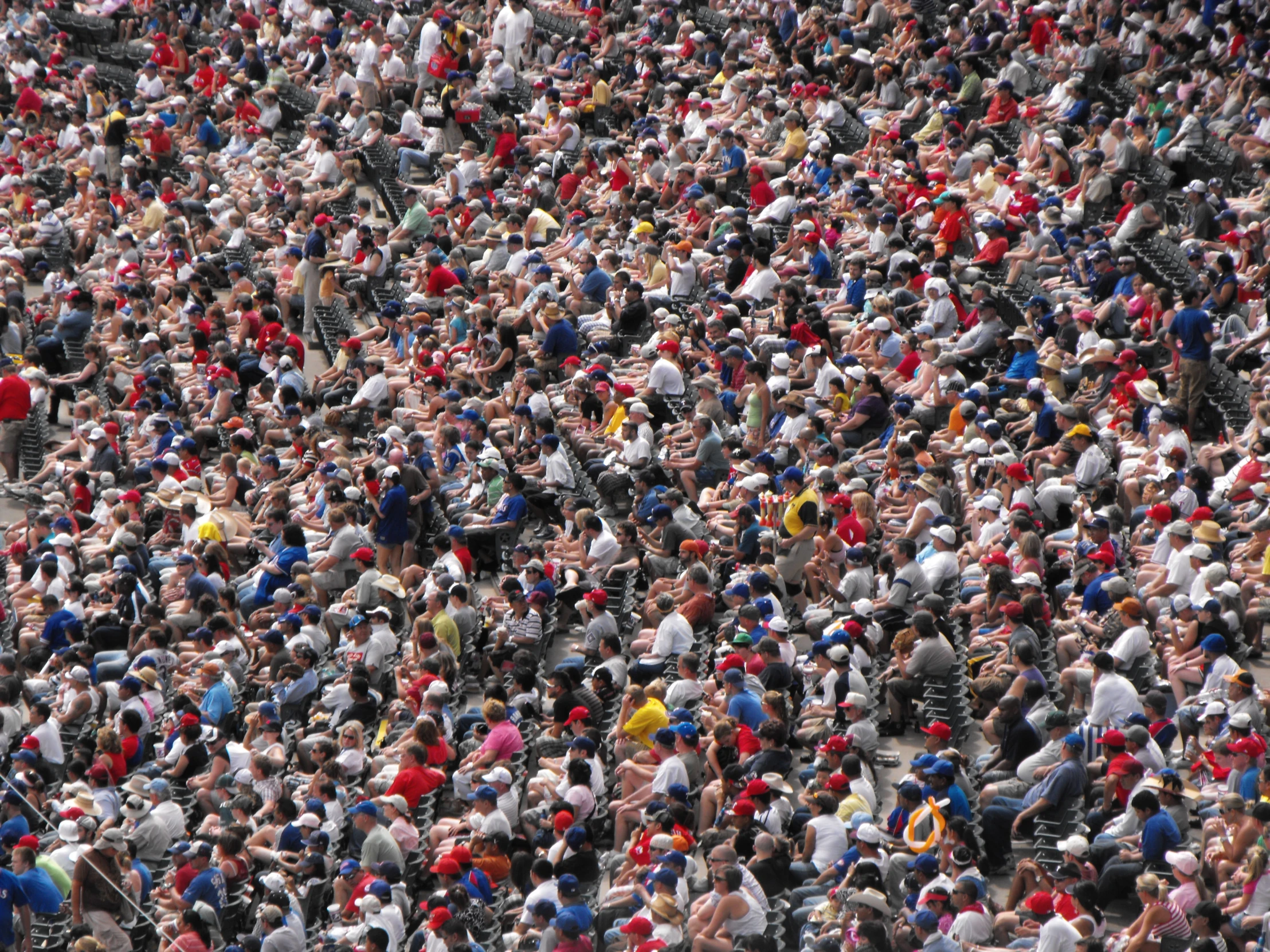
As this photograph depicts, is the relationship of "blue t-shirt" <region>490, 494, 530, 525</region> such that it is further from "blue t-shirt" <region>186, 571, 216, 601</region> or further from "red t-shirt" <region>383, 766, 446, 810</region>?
"red t-shirt" <region>383, 766, 446, 810</region>

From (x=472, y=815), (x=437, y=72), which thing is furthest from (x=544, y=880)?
(x=437, y=72)

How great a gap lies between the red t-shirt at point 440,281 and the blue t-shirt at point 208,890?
11.2m

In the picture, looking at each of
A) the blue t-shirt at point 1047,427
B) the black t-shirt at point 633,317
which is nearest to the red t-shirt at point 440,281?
the black t-shirt at point 633,317

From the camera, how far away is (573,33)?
3002 cm

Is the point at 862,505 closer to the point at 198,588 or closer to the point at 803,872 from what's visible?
the point at 803,872

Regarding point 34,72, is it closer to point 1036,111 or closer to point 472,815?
point 1036,111

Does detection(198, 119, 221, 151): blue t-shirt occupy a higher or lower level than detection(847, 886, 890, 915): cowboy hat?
higher

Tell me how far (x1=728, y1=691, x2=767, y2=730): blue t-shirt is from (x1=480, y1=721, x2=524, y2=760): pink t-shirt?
66.3 inches

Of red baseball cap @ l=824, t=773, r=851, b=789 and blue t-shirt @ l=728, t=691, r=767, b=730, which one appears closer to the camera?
red baseball cap @ l=824, t=773, r=851, b=789

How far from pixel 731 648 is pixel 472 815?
9.32ft

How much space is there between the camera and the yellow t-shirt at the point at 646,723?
1387cm

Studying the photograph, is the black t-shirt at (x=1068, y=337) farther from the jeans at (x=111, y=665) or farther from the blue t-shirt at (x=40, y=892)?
the blue t-shirt at (x=40, y=892)

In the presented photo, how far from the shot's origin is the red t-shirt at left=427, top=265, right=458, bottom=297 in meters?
22.6

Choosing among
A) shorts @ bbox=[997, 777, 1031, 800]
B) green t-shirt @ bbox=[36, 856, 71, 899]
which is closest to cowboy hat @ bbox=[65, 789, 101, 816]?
green t-shirt @ bbox=[36, 856, 71, 899]
